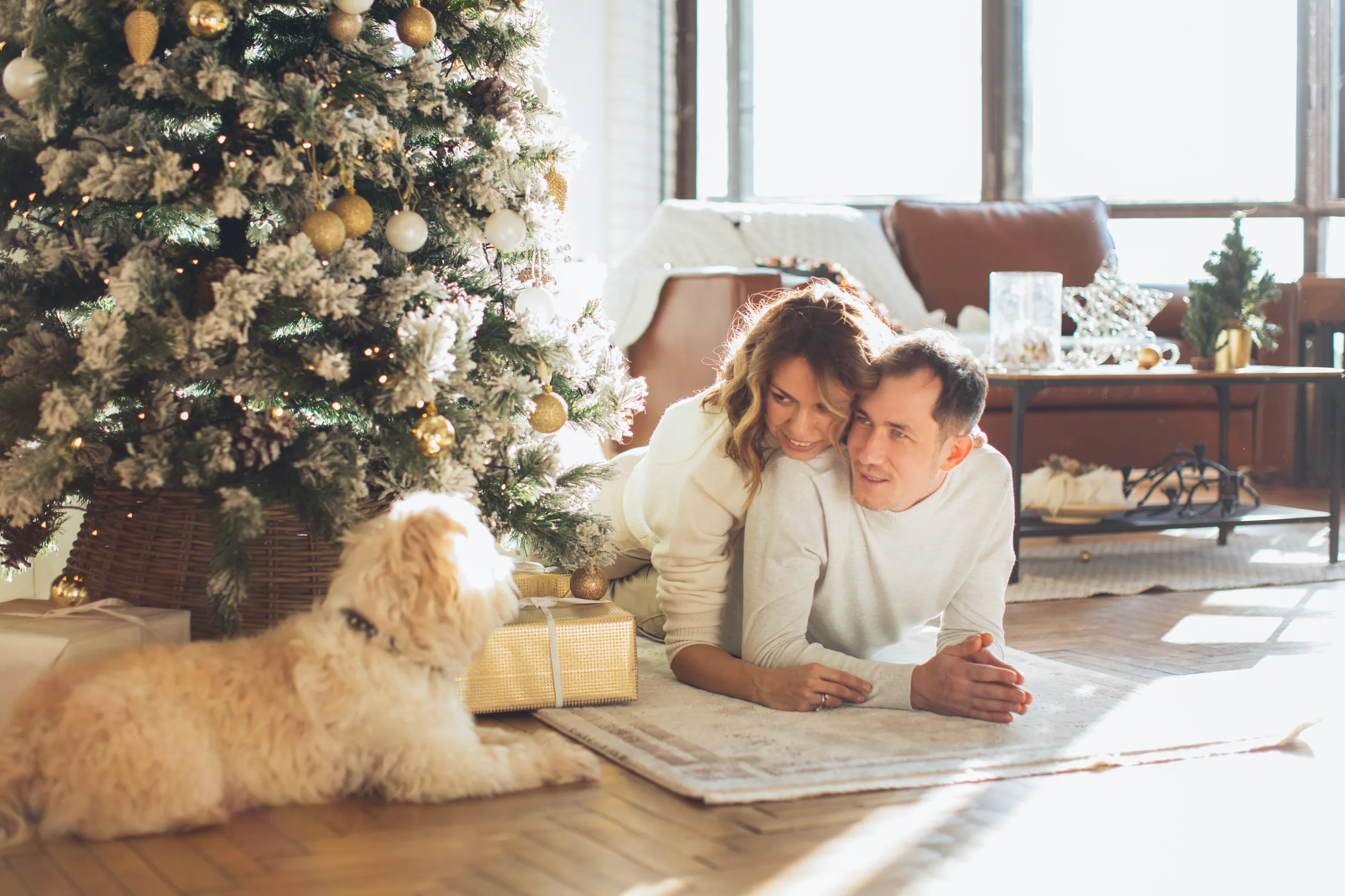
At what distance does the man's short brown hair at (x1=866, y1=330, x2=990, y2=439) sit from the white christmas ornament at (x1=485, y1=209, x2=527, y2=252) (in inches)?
23.7

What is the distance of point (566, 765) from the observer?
1684 millimetres

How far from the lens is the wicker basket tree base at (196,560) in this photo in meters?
1.98

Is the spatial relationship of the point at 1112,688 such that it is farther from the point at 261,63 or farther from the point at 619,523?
the point at 261,63

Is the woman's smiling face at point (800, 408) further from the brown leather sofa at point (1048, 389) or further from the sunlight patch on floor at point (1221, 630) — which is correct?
the brown leather sofa at point (1048, 389)

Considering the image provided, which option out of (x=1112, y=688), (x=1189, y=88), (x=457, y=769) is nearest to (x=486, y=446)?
(x=457, y=769)

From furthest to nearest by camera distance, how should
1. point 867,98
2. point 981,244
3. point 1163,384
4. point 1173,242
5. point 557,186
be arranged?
point 867,98, point 1173,242, point 981,244, point 1163,384, point 557,186

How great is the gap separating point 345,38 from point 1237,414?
132 inches

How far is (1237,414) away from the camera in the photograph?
4.24 m

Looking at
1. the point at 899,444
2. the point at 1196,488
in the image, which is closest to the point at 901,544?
the point at 899,444

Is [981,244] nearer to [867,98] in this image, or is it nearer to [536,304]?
[867,98]

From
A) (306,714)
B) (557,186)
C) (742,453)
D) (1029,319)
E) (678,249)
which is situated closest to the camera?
(306,714)

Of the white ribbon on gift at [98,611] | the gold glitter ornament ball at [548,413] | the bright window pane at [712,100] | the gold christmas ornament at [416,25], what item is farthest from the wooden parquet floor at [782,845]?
the bright window pane at [712,100]

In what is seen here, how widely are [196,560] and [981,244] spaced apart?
362cm

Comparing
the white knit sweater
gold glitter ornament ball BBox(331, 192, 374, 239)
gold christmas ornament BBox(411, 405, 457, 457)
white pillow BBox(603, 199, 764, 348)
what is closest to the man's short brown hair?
the white knit sweater
